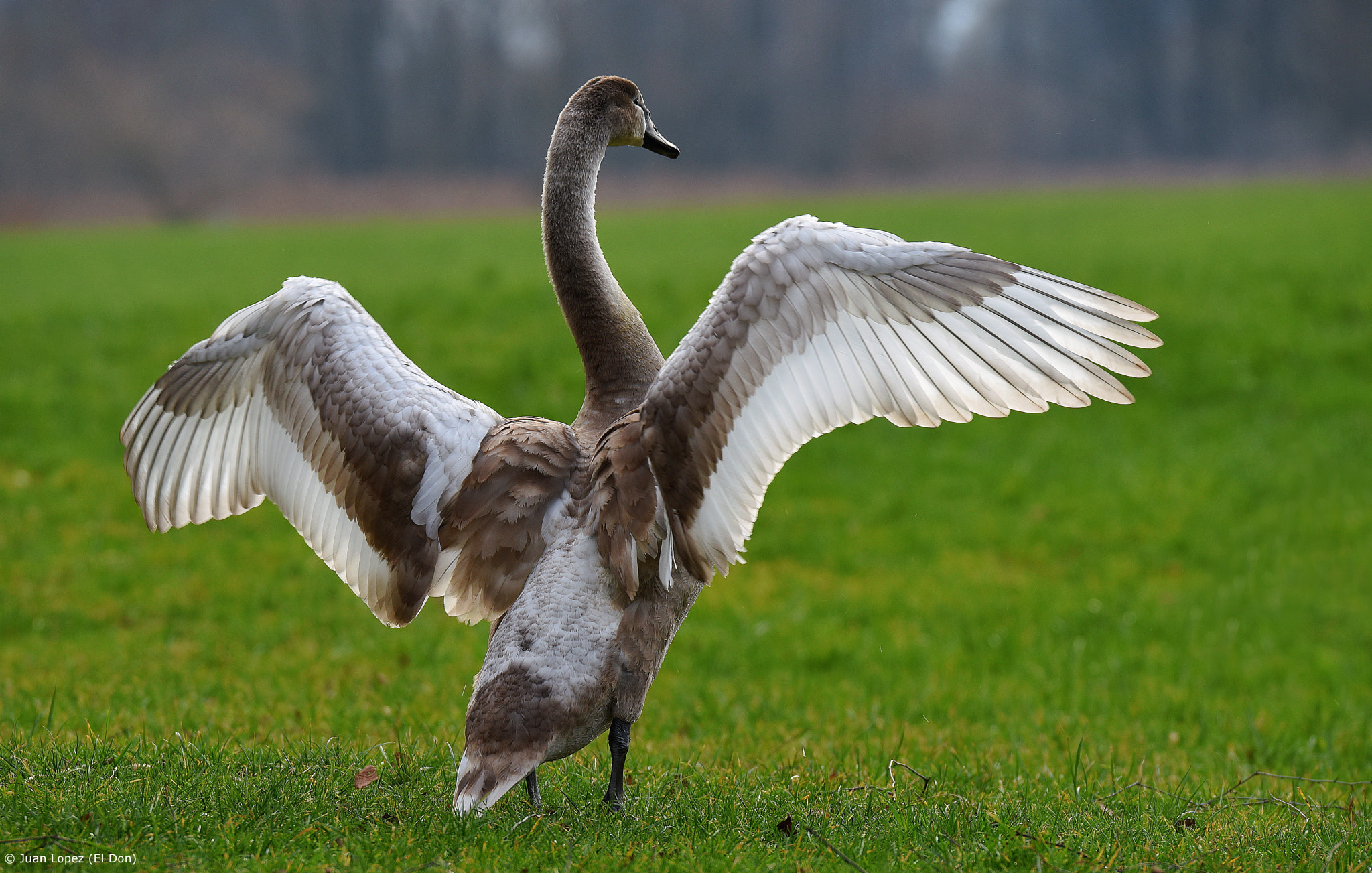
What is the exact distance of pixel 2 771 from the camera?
4195 millimetres

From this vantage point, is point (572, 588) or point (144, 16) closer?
point (572, 588)

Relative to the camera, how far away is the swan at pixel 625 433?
12.4 feet

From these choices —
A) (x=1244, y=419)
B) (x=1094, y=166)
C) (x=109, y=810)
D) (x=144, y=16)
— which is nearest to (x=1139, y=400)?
(x=1244, y=419)

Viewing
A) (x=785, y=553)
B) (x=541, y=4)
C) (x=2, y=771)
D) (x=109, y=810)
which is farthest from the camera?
(x=541, y=4)

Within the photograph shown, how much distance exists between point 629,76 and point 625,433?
176 feet

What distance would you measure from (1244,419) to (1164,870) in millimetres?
10587

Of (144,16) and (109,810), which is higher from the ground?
(144,16)

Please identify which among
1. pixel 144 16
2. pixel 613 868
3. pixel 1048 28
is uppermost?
pixel 1048 28

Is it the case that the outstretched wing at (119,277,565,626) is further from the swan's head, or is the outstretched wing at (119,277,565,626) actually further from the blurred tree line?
the blurred tree line

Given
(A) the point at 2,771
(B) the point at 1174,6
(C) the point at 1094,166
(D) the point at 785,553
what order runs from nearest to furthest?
(A) the point at 2,771, (D) the point at 785,553, (C) the point at 1094,166, (B) the point at 1174,6

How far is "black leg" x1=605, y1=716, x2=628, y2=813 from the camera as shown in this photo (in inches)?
160

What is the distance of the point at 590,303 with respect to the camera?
185 inches

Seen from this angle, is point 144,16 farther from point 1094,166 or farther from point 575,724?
point 575,724

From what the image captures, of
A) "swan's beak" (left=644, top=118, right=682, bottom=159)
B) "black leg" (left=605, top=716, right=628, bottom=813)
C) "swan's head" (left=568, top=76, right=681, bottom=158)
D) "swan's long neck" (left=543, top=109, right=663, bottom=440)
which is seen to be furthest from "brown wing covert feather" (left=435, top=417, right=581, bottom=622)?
"swan's beak" (left=644, top=118, right=682, bottom=159)
